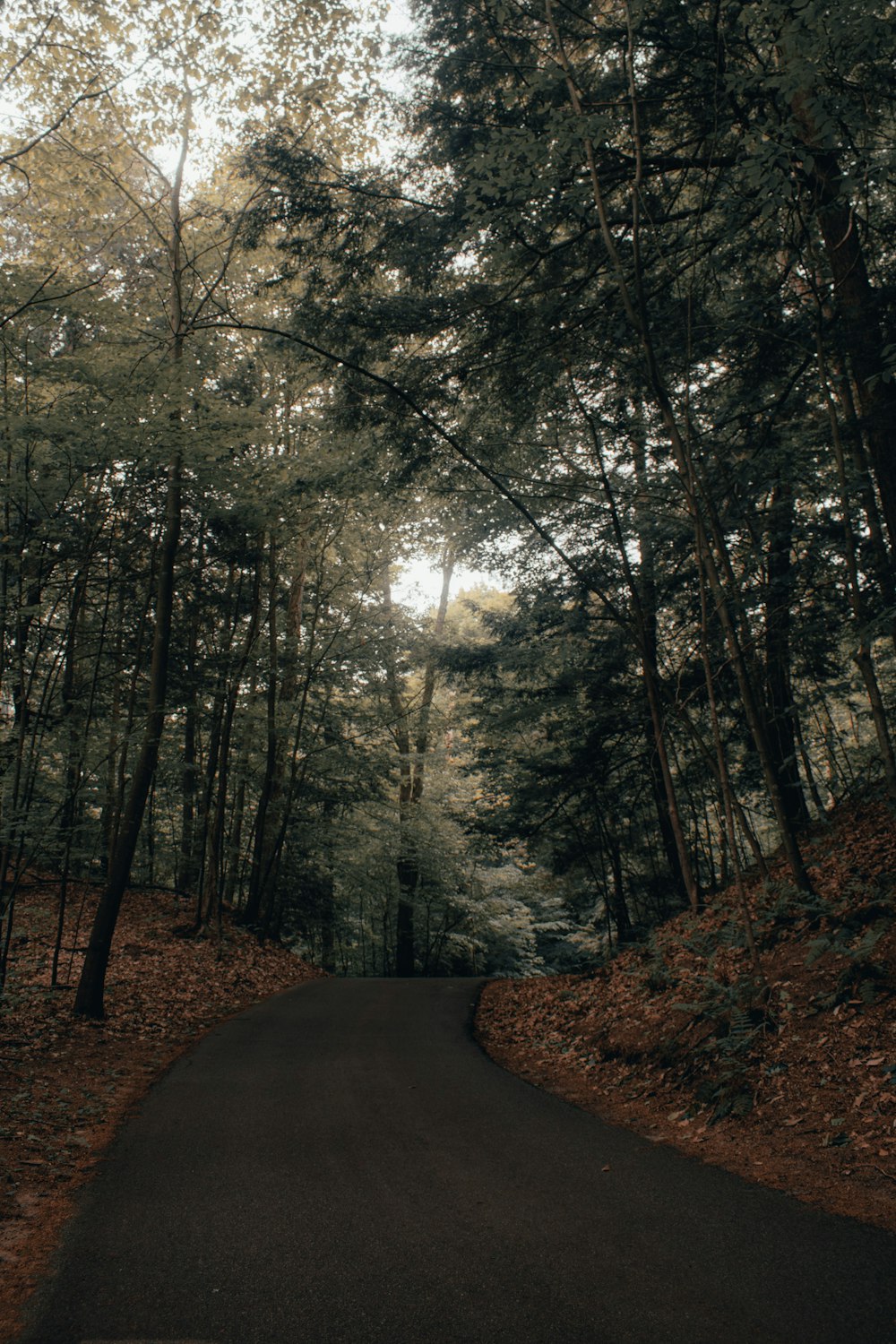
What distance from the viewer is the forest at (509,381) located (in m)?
5.50

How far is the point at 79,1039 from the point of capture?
756 centimetres

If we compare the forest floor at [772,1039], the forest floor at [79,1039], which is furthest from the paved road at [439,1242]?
the forest floor at [772,1039]

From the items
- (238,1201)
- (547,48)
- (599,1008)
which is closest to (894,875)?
(599,1008)

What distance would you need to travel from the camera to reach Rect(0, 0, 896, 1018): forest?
5500 mm

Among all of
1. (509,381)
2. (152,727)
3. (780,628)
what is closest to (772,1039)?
(780,628)

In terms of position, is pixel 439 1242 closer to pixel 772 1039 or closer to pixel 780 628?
pixel 772 1039

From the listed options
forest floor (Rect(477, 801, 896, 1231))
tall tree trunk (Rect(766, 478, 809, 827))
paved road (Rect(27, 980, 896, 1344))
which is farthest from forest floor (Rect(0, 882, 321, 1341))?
tall tree trunk (Rect(766, 478, 809, 827))

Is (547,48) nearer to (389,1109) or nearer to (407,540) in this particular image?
(389,1109)

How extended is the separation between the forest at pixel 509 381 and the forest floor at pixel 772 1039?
626 mm

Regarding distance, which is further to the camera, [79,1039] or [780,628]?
[780,628]

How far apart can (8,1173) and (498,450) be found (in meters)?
8.23

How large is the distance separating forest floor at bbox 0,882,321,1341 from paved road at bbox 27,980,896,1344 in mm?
223

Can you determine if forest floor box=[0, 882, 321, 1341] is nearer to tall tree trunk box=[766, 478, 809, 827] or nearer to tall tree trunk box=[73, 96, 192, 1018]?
tall tree trunk box=[73, 96, 192, 1018]

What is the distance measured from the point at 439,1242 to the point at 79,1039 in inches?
242
